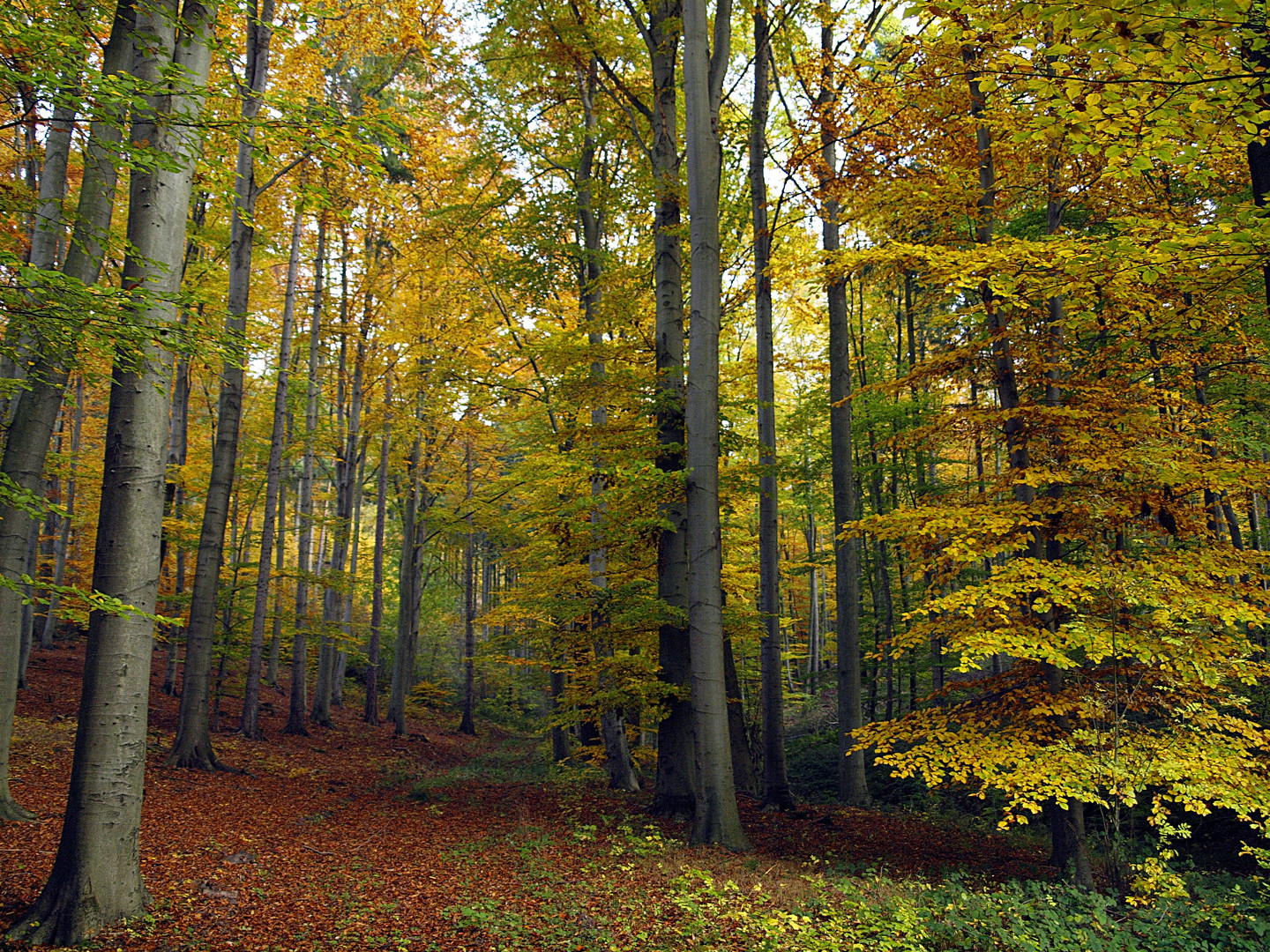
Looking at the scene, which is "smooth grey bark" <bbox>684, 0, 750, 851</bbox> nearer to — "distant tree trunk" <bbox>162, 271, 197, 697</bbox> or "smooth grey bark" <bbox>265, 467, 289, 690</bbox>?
"smooth grey bark" <bbox>265, 467, 289, 690</bbox>

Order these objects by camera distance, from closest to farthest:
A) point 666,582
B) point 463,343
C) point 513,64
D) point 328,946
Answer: point 328,946
point 666,582
point 513,64
point 463,343

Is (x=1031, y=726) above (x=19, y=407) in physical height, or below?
below

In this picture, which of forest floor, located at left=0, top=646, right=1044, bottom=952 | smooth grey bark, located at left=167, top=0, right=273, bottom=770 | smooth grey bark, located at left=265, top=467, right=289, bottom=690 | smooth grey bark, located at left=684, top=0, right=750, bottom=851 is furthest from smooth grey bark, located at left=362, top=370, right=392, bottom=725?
smooth grey bark, located at left=684, top=0, right=750, bottom=851

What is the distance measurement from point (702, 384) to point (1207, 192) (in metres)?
8.00

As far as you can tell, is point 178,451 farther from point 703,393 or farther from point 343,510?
point 703,393

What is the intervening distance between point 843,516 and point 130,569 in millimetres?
9105

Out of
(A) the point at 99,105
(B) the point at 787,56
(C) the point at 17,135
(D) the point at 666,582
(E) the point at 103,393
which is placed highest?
(B) the point at 787,56

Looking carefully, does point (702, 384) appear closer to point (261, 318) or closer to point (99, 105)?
point (99, 105)

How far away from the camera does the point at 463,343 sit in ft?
50.4

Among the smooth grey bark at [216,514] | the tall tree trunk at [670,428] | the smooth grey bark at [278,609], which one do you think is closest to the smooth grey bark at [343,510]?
the smooth grey bark at [278,609]

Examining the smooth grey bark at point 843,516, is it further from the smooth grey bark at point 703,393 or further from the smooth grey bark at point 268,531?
the smooth grey bark at point 268,531

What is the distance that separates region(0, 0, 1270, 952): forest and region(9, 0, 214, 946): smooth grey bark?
1.1 inches

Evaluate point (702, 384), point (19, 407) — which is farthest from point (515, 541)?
point (19, 407)

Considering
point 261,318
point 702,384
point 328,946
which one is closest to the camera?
point 328,946
